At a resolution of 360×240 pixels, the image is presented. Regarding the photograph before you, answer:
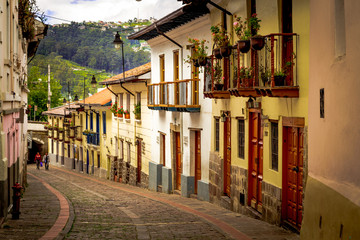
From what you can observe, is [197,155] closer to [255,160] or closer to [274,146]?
[255,160]

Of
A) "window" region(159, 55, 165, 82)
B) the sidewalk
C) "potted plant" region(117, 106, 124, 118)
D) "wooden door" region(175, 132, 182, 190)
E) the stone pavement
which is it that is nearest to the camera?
the sidewalk

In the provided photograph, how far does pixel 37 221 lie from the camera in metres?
12.3

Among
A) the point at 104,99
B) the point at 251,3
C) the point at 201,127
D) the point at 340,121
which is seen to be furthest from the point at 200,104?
the point at 104,99

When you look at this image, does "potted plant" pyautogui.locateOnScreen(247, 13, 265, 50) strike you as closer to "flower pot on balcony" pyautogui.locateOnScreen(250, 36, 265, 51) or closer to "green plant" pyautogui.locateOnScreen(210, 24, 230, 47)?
"flower pot on balcony" pyautogui.locateOnScreen(250, 36, 265, 51)

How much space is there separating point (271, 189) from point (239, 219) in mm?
1648

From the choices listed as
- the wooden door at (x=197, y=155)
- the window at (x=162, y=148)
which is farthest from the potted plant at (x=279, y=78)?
the window at (x=162, y=148)

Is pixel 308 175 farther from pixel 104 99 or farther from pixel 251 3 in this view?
pixel 104 99

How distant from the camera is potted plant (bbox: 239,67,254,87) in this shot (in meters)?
12.6

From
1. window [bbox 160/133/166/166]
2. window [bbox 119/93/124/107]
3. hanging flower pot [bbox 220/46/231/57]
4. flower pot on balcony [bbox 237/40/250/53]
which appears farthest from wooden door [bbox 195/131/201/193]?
window [bbox 119/93/124/107]

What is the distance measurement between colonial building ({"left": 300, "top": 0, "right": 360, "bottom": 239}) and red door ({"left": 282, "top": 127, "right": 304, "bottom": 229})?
4.56 feet

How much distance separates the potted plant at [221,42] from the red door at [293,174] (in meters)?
3.18

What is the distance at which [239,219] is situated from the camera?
43.9 ft

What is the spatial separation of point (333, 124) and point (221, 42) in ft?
25.1

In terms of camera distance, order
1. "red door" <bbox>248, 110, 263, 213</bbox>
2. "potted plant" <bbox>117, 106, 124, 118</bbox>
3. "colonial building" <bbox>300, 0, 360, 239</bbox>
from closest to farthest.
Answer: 1. "colonial building" <bbox>300, 0, 360, 239</bbox>
2. "red door" <bbox>248, 110, 263, 213</bbox>
3. "potted plant" <bbox>117, 106, 124, 118</bbox>
